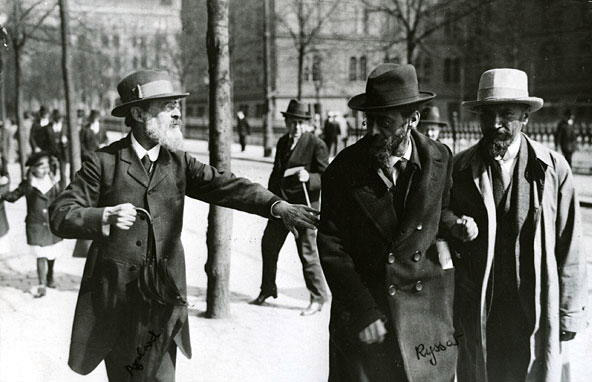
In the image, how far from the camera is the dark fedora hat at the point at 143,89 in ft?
11.9

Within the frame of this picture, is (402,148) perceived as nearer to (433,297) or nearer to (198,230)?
(433,297)

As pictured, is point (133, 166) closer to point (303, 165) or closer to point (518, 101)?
point (518, 101)

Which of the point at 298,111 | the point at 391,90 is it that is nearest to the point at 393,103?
the point at 391,90

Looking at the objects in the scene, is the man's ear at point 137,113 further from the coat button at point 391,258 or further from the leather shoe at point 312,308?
the leather shoe at point 312,308

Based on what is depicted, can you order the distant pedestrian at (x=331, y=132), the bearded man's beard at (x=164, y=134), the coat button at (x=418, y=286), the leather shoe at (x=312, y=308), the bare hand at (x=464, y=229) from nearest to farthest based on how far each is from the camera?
the coat button at (x=418, y=286) < the bare hand at (x=464, y=229) < the bearded man's beard at (x=164, y=134) < the leather shoe at (x=312, y=308) < the distant pedestrian at (x=331, y=132)

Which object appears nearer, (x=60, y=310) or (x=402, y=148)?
(x=402, y=148)

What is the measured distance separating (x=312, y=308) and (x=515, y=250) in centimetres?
306

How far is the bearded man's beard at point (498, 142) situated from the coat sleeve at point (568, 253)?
283 millimetres

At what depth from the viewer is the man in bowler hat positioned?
6734mm

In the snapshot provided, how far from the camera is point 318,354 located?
18.0ft

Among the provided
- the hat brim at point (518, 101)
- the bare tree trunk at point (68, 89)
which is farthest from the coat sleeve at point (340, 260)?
the bare tree trunk at point (68, 89)

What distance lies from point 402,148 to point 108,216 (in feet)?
4.50

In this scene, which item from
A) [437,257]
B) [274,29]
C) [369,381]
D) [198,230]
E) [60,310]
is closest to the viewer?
[369,381]

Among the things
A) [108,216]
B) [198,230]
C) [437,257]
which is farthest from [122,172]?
[198,230]
